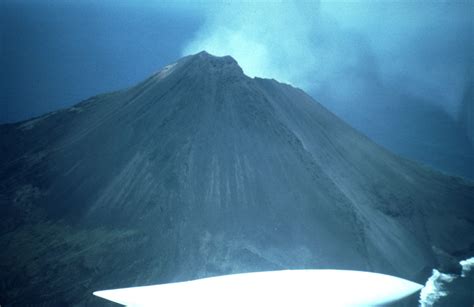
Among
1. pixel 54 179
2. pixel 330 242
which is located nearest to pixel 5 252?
pixel 54 179

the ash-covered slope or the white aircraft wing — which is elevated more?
the ash-covered slope

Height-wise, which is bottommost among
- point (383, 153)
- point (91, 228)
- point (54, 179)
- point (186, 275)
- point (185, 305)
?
point (185, 305)

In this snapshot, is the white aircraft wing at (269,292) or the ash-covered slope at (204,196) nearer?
the white aircraft wing at (269,292)

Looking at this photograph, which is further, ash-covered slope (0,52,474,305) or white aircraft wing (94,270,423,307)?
ash-covered slope (0,52,474,305)

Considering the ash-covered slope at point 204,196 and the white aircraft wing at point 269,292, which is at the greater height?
the ash-covered slope at point 204,196

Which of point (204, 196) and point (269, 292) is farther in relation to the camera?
point (204, 196)

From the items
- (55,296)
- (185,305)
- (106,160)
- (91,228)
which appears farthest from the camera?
(106,160)

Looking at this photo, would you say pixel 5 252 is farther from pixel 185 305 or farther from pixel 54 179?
pixel 185 305

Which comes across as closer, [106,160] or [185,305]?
[185,305]
